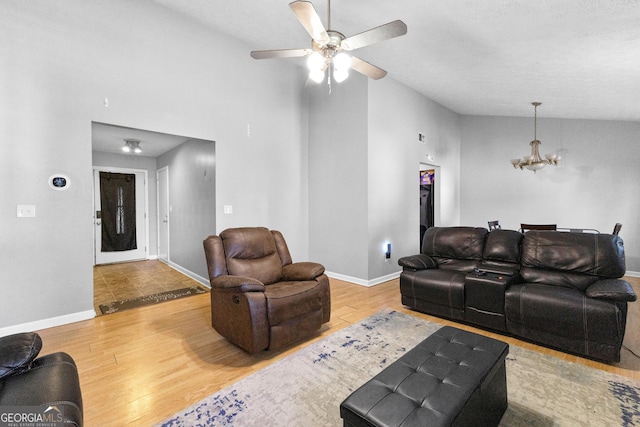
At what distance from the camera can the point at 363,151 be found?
4.57 meters

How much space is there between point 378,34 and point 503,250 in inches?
105

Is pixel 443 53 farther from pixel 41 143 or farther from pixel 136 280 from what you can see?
pixel 136 280

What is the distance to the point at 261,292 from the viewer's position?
97.5 inches

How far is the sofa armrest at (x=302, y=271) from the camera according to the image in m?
2.96

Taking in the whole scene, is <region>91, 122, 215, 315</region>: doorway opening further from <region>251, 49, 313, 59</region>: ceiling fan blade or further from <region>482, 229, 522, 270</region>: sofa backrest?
<region>482, 229, 522, 270</region>: sofa backrest

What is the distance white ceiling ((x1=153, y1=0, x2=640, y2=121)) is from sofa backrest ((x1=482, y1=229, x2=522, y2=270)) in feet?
6.71

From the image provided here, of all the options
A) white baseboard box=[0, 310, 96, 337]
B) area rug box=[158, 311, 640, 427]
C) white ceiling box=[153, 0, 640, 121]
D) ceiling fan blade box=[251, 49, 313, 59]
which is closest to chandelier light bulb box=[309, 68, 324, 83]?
ceiling fan blade box=[251, 49, 313, 59]

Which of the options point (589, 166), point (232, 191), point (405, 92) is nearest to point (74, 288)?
point (232, 191)

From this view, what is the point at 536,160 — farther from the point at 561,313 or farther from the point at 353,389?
the point at 353,389

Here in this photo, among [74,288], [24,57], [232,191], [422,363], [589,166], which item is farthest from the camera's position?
[589,166]

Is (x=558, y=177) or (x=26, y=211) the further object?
(x=558, y=177)

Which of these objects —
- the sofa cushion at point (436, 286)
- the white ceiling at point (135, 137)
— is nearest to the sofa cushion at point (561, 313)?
the sofa cushion at point (436, 286)

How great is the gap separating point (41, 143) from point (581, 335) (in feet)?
17.3

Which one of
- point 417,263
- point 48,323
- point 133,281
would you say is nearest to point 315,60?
point 417,263
